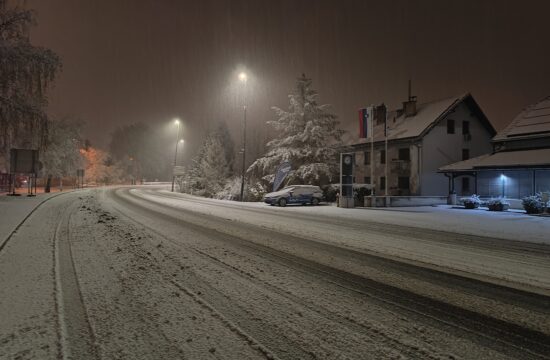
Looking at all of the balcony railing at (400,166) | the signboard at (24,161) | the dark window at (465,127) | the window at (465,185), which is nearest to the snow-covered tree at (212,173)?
the signboard at (24,161)

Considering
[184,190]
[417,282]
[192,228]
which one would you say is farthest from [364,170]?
[417,282]

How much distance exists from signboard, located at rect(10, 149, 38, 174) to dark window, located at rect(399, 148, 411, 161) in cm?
3187

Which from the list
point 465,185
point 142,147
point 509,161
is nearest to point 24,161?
point 509,161

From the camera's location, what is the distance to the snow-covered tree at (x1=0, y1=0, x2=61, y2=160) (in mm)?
17047

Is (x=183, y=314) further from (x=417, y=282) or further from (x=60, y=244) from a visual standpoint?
(x=60, y=244)

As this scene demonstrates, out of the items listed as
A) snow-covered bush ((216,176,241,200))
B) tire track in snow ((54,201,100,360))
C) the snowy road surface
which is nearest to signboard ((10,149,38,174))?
snow-covered bush ((216,176,241,200))

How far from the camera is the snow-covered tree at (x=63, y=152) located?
1561 inches

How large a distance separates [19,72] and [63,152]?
26840 mm

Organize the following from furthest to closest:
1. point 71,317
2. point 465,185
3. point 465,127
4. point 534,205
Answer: point 465,127 < point 465,185 < point 534,205 < point 71,317

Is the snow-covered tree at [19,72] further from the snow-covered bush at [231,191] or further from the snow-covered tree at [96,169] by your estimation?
the snow-covered tree at [96,169]

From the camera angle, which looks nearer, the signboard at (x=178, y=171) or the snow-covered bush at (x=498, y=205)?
the snow-covered bush at (x=498, y=205)

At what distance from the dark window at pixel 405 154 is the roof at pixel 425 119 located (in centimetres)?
148

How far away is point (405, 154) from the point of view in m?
35.1

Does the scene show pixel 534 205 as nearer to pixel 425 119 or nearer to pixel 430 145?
pixel 430 145
